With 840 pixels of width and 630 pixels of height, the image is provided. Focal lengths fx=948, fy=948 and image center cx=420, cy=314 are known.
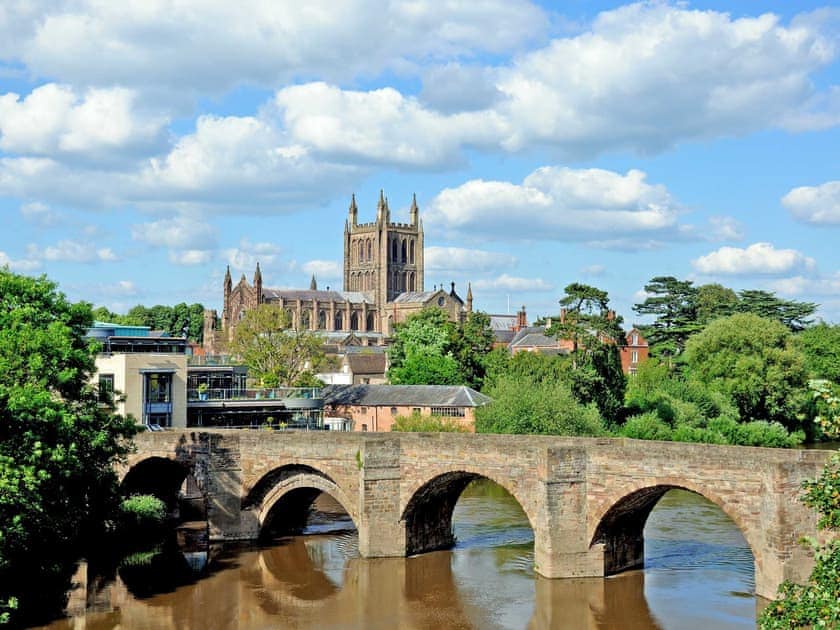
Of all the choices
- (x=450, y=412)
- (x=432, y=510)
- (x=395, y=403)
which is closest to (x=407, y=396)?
(x=395, y=403)

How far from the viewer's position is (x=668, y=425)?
5850cm

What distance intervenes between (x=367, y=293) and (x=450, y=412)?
4235 inches

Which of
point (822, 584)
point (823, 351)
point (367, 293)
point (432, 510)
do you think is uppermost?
point (367, 293)

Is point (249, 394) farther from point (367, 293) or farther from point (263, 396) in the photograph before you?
point (367, 293)

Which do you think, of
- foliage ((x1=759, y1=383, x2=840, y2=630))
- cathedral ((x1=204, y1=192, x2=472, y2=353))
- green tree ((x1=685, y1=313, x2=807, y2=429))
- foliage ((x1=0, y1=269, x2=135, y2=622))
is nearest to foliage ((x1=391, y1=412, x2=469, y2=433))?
green tree ((x1=685, y1=313, x2=807, y2=429))

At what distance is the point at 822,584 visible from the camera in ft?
42.0

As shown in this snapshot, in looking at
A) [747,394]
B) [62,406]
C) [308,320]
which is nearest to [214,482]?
[62,406]

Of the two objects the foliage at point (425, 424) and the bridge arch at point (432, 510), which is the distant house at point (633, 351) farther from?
the bridge arch at point (432, 510)

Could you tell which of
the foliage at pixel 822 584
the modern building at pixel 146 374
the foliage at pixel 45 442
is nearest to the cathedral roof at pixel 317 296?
the modern building at pixel 146 374

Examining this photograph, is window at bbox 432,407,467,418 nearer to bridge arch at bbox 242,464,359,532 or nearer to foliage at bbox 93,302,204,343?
bridge arch at bbox 242,464,359,532

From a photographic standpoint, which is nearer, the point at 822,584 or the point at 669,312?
the point at 822,584

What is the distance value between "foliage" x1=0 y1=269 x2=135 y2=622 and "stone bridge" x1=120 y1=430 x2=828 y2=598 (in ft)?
19.8

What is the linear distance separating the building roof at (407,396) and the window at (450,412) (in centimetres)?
23

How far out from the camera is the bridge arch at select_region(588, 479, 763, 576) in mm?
27578
